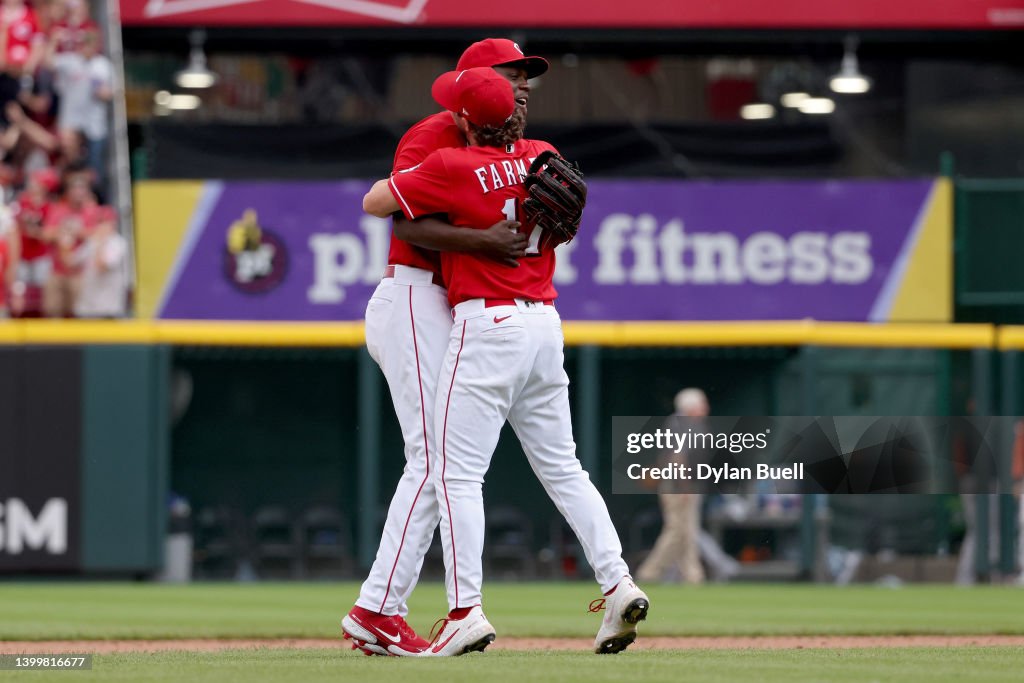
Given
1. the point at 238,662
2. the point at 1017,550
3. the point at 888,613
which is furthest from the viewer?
the point at 1017,550

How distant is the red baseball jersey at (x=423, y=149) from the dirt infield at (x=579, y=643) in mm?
2313

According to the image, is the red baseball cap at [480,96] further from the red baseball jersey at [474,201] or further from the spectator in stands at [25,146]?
the spectator in stands at [25,146]

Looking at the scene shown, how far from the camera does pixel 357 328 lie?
14.5 metres

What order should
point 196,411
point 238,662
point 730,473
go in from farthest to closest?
point 196,411, point 730,473, point 238,662

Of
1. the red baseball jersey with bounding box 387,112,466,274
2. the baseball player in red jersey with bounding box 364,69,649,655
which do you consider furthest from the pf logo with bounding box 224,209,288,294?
the baseball player in red jersey with bounding box 364,69,649,655

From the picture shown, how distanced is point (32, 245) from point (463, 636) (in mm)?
10650

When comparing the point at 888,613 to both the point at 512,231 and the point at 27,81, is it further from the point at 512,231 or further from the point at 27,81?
the point at 27,81

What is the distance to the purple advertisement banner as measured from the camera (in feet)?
54.4

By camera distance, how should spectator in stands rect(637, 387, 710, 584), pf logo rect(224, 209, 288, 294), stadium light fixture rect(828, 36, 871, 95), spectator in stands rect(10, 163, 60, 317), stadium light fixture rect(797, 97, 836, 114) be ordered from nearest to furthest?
spectator in stands rect(637, 387, 710, 584) → spectator in stands rect(10, 163, 60, 317) → pf logo rect(224, 209, 288, 294) → stadium light fixture rect(828, 36, 871, 95) → stadium light fixture rect(797, 97, 836, 114)

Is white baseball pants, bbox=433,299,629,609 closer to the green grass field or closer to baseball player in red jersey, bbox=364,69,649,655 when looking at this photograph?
baseball player in red jersey, bbox=364,69,649,655

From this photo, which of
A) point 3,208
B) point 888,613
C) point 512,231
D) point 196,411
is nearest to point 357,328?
point 196,411

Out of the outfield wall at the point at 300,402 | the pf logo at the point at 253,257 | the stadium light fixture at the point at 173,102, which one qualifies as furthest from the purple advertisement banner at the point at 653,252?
the stadium light fixture at the point at 173,102

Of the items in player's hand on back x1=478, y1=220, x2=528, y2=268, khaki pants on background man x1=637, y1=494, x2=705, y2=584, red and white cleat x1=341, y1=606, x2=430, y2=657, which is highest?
player's hand on back x1=478, y1=220, x2=528, y2=268

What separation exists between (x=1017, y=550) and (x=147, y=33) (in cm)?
1026
